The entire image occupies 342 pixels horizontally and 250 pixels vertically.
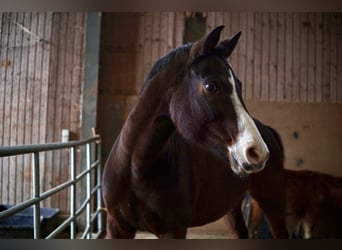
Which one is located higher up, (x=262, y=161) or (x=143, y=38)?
(x=143, y=38)

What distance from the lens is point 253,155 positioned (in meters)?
0.80

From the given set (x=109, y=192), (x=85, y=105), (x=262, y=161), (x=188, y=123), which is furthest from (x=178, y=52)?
(x=85, y=105)

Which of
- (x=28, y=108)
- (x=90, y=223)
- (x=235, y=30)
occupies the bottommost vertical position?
(x=90, y=223)

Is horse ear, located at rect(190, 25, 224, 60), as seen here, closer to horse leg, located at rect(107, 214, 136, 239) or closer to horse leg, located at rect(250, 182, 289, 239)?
horse leg, located at rect(107, 214, 136, 239)

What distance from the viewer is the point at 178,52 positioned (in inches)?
36.3

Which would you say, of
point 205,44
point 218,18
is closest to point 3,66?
point 205,44

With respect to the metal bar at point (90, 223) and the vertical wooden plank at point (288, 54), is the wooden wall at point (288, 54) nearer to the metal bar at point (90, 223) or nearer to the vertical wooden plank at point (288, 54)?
the vertical wooden plank at point (288, 54)

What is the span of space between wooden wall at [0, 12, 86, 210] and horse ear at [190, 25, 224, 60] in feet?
2.37

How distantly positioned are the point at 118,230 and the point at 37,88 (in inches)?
29.3

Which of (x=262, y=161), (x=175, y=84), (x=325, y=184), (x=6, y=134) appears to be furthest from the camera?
(x=325, y=184)

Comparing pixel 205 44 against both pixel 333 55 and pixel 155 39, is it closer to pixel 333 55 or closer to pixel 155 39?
pixel 333 55

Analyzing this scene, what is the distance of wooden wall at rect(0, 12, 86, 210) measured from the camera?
1218mm
